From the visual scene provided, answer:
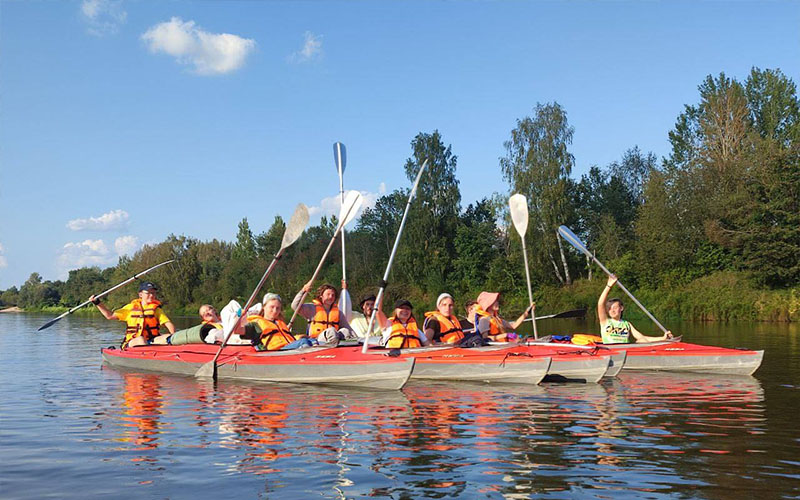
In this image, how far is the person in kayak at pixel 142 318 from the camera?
12.9 m

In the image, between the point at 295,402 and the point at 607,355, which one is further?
the point at 607,355

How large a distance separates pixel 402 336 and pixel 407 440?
3.63 meters

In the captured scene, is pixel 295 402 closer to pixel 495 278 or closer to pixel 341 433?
pixel 341 433

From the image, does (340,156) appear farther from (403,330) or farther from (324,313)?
(403,330)

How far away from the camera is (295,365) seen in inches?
407

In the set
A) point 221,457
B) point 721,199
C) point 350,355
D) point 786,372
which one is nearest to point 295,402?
point 350,355

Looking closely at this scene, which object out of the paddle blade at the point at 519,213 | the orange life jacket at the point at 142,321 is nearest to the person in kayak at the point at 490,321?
the paddle blade at the point at 519,213

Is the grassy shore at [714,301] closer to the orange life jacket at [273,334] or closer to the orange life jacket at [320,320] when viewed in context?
the orange life jacket at [320,320]

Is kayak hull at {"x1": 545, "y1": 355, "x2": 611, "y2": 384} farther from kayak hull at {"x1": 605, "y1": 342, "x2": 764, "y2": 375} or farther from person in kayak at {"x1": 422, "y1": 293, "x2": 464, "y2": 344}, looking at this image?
person in kayak at {"x1": 422, "y1": 293, "x2": 464, "y2": 344}

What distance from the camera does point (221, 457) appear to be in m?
6.00

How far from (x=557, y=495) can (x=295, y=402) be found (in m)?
4.77

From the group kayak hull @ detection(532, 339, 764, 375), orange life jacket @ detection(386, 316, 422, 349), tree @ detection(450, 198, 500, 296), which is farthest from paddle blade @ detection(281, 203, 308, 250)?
tree @ detection(450, 198, 500, 296)

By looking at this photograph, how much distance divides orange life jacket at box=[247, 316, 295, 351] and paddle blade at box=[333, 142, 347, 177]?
6.03 meters

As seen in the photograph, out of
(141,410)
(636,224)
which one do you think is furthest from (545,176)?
(141,410)
